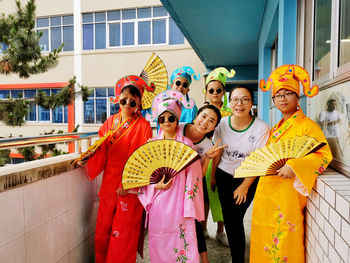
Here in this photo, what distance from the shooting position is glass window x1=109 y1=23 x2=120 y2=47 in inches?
427

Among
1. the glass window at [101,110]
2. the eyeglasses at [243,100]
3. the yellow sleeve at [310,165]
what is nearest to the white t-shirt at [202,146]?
the eyeglasses at [243,100]

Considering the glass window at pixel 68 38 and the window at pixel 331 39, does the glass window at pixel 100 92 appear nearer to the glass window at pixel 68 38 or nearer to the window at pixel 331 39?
the glass window at pixel 68 38

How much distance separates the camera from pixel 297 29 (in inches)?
97.9

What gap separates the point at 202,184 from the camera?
1.83 m

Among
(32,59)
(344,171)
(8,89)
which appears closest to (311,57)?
(344,171)

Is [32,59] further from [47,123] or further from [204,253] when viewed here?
[204,253]

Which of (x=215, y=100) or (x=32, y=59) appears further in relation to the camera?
(x=32, y=59)

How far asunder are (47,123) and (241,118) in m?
11.7

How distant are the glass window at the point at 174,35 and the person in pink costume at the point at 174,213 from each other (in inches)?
346

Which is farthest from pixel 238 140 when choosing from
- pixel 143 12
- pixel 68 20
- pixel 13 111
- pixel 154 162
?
pixel 68 20

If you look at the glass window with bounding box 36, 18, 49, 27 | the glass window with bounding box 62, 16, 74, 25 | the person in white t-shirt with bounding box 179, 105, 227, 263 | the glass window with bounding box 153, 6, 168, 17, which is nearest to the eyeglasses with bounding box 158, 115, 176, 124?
the person in white t-shirt with bounding box 179, 105, 227, 263

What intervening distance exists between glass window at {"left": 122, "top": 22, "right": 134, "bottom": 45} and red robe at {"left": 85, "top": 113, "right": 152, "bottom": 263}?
31.5ft

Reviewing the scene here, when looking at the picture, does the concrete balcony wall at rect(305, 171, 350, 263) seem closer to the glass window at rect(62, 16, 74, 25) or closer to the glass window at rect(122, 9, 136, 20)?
the glass window at rect(122, 9, 136, 20)

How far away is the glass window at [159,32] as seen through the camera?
1018 cm
